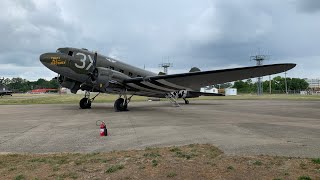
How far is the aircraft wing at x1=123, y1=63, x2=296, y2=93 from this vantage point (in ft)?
55.3

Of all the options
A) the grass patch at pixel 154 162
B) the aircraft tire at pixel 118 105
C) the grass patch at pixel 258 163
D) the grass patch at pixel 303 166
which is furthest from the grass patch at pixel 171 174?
the aircraft tire at pixel 118 105

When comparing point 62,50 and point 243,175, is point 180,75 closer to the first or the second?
point 62,50

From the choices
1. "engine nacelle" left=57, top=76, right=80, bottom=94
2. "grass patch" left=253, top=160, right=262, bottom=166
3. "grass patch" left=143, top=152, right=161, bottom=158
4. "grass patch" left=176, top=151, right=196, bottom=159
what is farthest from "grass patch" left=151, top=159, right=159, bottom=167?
"engine nacelle" left=57, top=76, right=80, bottom=94

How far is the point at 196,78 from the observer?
19750mm

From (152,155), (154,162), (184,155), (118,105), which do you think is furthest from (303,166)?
(118,105)

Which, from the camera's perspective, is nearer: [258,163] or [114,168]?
[114,168]

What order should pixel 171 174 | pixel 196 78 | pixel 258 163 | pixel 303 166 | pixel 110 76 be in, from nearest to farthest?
pixel 171 174, pixel 303 166, pixel 258 163, pixel 196 78, pixel 110 76

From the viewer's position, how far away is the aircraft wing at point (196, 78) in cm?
1684

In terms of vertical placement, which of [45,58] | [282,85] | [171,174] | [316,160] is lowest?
[171,174]

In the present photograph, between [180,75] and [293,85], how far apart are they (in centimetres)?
16635

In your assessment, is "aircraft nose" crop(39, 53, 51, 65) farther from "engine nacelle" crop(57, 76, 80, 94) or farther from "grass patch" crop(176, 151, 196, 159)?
"grass patch" crop(176, 151, 196, 159)

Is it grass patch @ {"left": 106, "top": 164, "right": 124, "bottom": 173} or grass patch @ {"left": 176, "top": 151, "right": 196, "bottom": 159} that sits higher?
grass patch @ {"left": 176, "top": 151, "right": 196, "bottom": 159}

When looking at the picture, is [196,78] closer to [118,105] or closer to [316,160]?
[118,105]

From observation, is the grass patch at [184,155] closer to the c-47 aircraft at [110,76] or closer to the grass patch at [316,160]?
the grass patch at [316,160]
